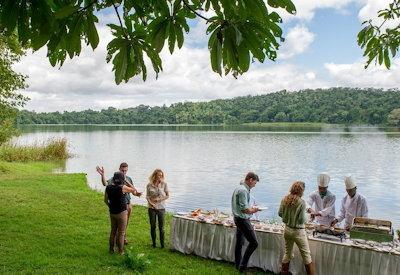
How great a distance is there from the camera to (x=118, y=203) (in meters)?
8.32

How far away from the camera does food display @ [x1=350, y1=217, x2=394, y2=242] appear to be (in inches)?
279

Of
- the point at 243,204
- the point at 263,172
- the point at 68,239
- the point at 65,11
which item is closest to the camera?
the point at 65,11

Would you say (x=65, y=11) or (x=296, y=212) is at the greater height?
(x=65, y=11)

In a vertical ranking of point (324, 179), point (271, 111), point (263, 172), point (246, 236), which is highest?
point (271, 111)

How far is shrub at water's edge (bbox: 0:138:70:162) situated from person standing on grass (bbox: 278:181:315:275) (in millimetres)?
27574

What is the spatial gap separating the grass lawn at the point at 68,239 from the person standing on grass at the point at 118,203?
0.42 metres

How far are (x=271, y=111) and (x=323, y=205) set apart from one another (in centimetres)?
13494

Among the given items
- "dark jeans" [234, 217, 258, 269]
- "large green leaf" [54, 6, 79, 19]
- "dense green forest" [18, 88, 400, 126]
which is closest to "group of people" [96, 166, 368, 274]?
"dark jeans" [234, 217, 258, 269]

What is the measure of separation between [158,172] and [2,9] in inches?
306

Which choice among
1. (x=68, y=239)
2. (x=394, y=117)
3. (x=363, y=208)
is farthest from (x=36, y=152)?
(x=394, y=117)

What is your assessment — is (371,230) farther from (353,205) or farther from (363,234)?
(353,205)

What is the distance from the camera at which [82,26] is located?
175cm

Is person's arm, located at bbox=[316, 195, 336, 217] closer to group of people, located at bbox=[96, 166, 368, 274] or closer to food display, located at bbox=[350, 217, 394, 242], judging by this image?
group of people, located at bbox=[96, 166, 368, 274]

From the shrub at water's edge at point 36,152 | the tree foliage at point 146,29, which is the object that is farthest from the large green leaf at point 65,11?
the shrub at water's edge at point 36,152
